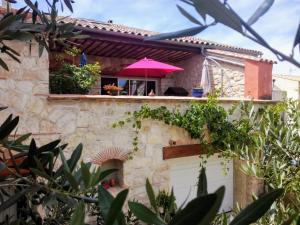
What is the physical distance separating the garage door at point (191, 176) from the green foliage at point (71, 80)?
111 inches

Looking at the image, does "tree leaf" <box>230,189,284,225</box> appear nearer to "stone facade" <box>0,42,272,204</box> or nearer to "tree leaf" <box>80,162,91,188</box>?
"tree leaf" <box>80,162,91,188</box>

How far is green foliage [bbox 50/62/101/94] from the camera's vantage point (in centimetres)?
655

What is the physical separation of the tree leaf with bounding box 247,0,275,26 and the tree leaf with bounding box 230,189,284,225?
0.34 meters

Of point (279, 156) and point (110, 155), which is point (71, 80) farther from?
point (279, 156)

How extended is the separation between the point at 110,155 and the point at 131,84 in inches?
212

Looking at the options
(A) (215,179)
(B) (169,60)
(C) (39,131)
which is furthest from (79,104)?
(B) (169,60)

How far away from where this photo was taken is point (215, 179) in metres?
8.87

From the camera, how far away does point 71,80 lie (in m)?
6.57

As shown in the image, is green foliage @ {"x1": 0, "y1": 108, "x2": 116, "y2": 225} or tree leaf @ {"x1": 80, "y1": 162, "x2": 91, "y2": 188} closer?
tree leaf @ {"x1": 80, "y1": 162, "x2": 91, "y2": 188}

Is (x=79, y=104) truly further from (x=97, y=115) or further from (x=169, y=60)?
(x=169, y=60)

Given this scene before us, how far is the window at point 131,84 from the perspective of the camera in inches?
428

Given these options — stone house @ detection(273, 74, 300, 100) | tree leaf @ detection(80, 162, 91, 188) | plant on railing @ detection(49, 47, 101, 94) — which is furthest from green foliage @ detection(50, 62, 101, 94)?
stone house @ detection(273, 74, 300, 100)

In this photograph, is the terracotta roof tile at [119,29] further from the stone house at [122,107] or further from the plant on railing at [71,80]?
the plant on railing at [71,80]

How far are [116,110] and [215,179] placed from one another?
4.17 metres
